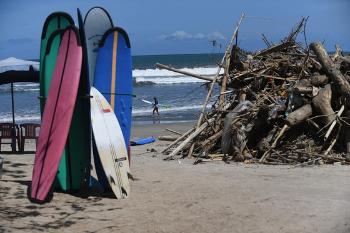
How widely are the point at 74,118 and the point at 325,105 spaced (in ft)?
16.2

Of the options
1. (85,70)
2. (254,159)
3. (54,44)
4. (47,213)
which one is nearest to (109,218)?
(47,213)

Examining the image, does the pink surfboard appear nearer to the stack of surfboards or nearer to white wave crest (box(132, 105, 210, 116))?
the stack of surfboards

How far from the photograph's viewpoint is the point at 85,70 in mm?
7109

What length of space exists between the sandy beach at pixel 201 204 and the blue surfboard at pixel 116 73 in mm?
1169

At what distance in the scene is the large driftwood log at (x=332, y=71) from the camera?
9836 millimetres

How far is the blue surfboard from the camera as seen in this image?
8164 mm

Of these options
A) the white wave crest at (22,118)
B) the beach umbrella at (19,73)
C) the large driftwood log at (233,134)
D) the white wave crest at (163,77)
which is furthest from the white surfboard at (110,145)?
the white wave crest at (163,77)

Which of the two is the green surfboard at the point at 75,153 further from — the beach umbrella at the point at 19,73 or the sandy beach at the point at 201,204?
the beach umbrella at the point at 19,73

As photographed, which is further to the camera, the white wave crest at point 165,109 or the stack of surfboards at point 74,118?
the white wave crest at point 165,109

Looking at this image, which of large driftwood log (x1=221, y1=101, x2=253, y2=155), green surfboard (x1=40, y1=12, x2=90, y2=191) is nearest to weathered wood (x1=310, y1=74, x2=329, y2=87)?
large driftwood log (x1=221, y1=101, x2=253, y2=155)

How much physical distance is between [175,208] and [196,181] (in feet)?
5.82

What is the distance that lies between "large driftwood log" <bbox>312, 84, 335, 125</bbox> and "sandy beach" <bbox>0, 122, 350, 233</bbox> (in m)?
1.22

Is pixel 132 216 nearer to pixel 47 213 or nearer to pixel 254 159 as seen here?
pixel 47 213

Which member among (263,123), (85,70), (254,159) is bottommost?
(254,159)
